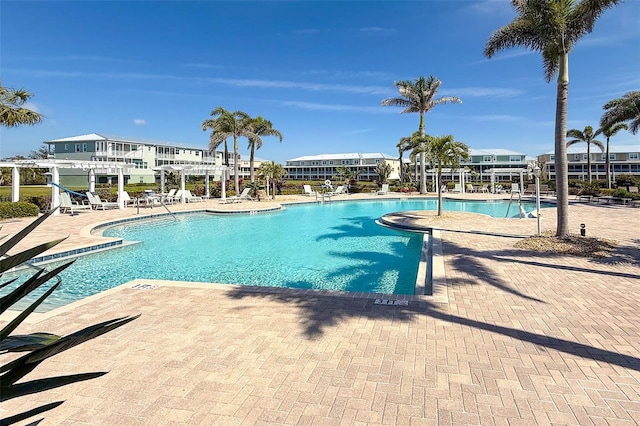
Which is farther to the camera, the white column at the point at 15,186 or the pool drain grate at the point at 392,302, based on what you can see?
the white column at the point at 15,186

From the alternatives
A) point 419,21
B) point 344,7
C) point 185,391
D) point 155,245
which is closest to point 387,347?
point 185,391

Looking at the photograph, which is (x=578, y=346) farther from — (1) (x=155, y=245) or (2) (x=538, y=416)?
(1) (x=155, y=245)

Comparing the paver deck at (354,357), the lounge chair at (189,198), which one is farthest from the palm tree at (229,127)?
the paver deck at (354,357)

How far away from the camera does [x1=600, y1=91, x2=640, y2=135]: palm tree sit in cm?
2173

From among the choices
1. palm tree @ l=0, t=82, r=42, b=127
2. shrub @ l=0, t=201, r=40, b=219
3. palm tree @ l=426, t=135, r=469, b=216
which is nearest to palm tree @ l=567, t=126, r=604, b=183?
palm tree @ l=426, t=135, r=469, b=216

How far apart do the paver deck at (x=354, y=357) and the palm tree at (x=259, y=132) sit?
→ 86.8ft

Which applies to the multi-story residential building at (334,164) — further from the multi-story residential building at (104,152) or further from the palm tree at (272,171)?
the palm tree at (272,171)

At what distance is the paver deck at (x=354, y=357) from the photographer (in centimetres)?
282

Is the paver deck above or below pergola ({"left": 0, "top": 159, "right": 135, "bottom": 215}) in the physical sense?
below

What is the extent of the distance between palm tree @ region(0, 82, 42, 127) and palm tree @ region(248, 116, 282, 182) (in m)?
16.6

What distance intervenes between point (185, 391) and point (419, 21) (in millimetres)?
16413

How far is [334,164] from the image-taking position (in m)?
72.2

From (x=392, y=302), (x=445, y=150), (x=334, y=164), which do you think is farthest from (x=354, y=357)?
(x=334, y=164)

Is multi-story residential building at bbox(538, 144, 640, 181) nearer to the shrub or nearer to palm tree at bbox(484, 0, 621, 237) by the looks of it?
palm tree at bbox(484, 0, 621, 237)
